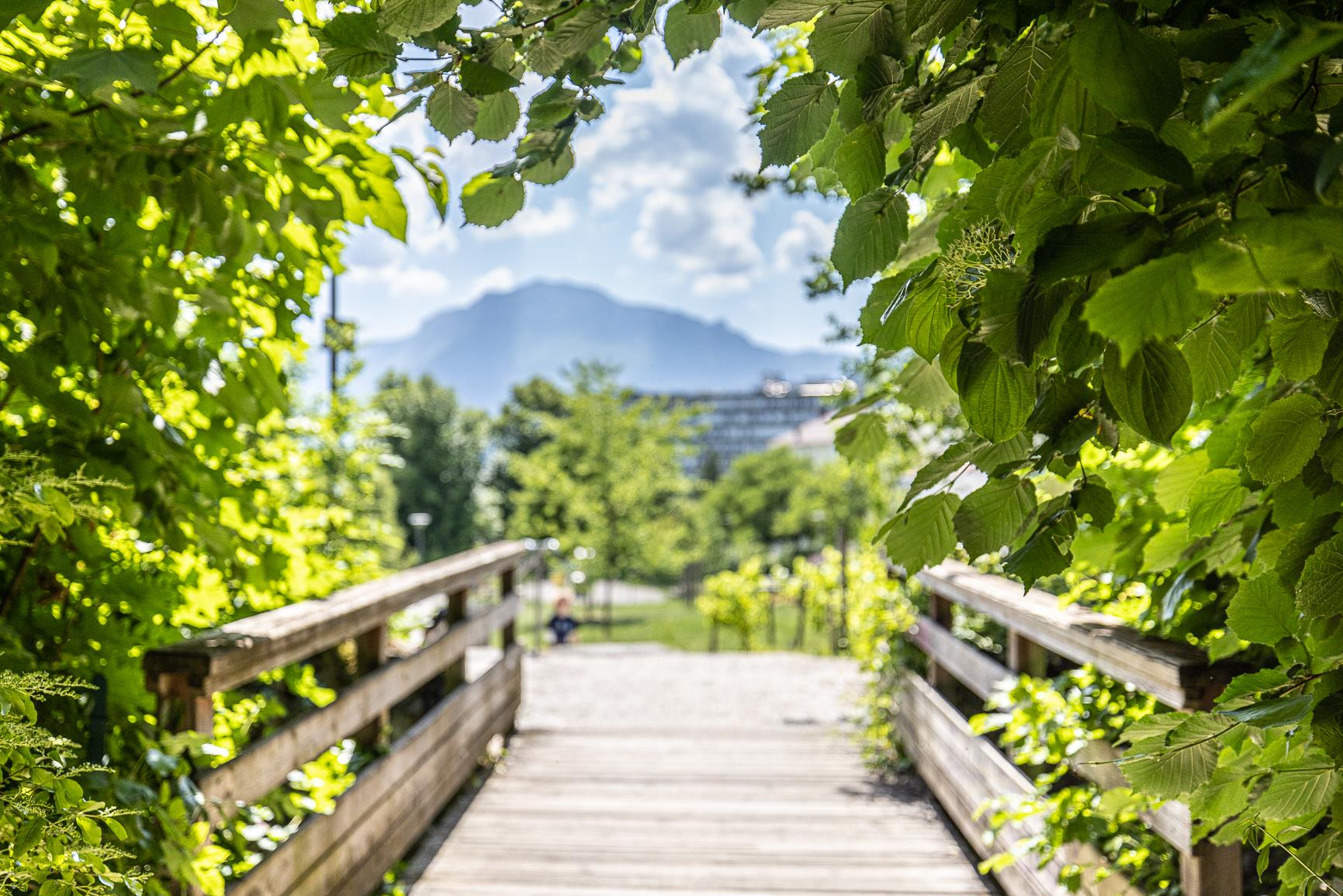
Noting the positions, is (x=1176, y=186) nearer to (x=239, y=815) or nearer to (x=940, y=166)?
(x=940, y=166)

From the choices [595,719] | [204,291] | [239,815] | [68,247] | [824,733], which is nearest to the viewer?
[68,247]

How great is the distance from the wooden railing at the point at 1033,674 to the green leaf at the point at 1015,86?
1.97 feet

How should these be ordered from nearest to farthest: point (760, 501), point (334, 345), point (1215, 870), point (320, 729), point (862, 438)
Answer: point (862, 438) → point (1215, 870) → point (320, 729) → point (334, 345) → point (760, 501)

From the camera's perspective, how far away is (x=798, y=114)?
2.93 feet

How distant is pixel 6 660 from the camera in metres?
1.23

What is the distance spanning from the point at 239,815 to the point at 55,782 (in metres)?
1.15

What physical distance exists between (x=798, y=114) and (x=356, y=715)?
7.21ft

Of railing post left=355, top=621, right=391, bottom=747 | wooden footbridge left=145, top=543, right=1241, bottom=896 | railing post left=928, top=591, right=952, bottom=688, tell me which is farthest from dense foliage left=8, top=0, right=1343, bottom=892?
railing post left=928, top=591, right=952, bottom=688

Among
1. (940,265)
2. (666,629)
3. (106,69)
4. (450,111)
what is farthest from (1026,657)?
(666,629)

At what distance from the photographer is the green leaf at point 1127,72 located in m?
0.55

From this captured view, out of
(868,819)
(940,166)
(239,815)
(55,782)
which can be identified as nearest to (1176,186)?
(940,166)

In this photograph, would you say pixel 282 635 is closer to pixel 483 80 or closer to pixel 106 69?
pixel 106 69

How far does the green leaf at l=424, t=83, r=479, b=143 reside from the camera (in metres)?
0.92

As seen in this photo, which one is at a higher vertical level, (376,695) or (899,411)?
(899,411)
